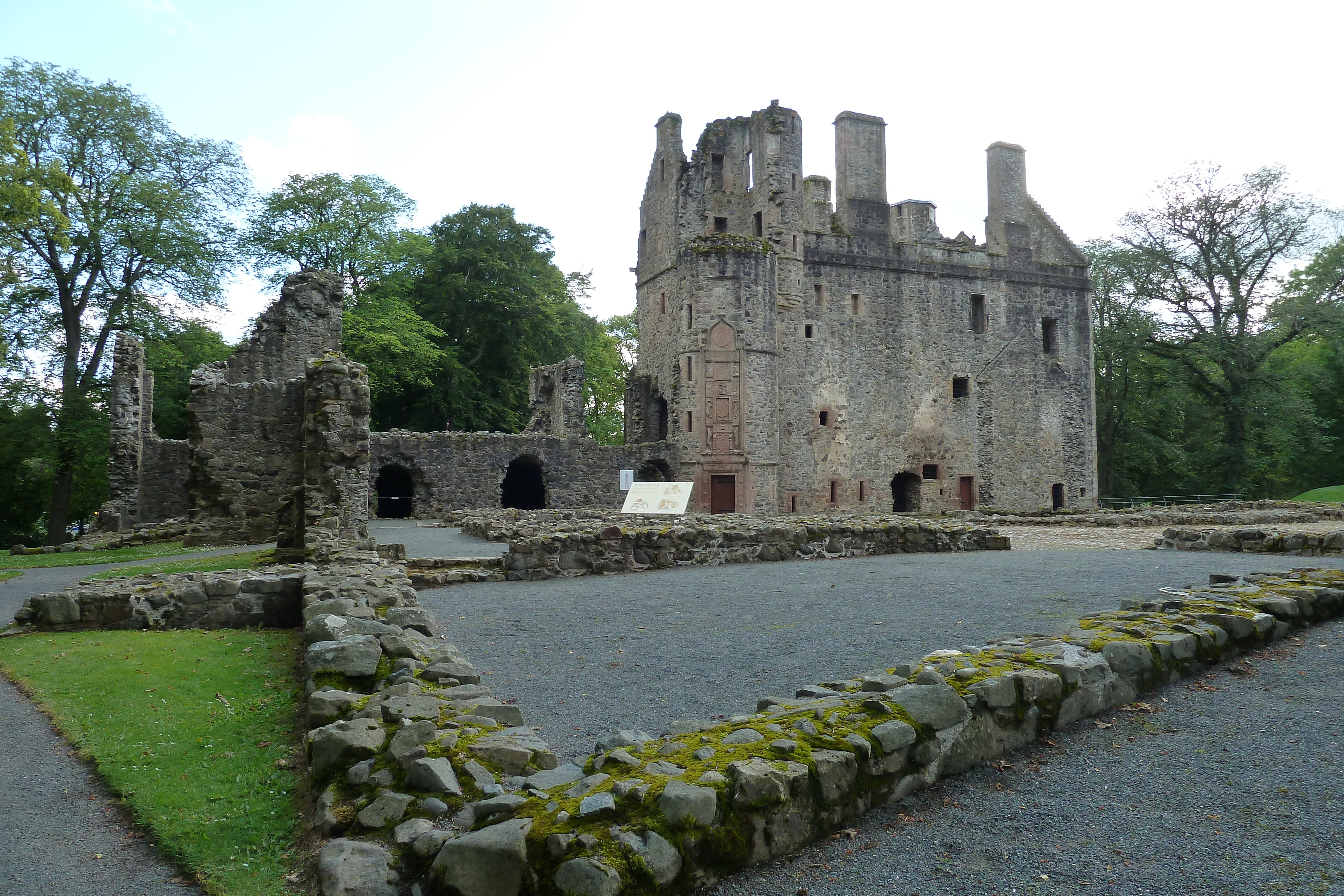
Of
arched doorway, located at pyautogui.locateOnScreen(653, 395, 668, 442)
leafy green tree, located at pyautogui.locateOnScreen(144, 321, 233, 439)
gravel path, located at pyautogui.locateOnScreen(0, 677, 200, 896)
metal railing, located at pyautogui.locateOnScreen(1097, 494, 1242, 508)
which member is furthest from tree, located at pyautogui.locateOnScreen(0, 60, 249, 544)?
metal railing, located at pyautogui.locateOnScreen(1097, 494, 1242, 508)

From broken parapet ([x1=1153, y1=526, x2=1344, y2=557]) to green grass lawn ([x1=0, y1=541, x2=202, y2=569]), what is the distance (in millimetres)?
17947

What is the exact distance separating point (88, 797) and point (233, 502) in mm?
13464

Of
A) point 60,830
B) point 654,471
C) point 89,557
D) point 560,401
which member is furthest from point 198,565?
point 654,471

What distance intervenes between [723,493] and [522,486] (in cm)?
879

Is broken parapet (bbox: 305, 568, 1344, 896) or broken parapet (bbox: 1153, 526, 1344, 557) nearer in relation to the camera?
broken parapet (bbox: 305, 568, 1344, 896)

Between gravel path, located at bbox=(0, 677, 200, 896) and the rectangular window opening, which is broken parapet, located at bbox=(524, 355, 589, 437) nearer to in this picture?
the rectangular window opening

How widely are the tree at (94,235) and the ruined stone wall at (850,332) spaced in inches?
690

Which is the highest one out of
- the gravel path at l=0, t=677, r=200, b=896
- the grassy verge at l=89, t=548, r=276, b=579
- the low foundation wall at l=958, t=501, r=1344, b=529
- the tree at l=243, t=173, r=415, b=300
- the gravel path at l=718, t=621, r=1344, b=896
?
the tree at l=243, t=173, r=415, b=300

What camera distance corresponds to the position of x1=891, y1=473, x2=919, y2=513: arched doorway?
1340 inches

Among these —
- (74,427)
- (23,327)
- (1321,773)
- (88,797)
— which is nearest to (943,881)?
(1321,773)

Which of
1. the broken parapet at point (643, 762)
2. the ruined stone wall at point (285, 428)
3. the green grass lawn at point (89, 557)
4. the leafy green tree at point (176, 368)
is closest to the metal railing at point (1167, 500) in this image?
the ruined stone wall at point (285, 428)

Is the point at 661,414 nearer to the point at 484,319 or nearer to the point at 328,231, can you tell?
the point at 484,319

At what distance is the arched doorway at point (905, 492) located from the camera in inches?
1340

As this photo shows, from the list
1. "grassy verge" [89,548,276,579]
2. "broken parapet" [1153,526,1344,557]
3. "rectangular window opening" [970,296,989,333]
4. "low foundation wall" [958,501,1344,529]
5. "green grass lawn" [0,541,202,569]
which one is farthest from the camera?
"rectangular window opening" [970,296,989,333]
